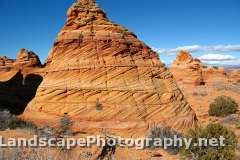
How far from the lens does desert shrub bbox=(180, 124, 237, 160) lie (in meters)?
10.4

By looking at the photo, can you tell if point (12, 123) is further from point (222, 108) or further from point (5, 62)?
point (5, 62)

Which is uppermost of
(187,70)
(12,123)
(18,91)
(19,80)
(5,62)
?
(5,62)

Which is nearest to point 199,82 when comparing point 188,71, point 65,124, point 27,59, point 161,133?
point 188,71

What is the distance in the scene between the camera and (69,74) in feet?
56.7

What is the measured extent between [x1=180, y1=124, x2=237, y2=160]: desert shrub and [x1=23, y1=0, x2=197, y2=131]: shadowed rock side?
488 cm

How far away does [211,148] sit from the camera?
10703mm

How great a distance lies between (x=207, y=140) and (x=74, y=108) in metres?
7.48

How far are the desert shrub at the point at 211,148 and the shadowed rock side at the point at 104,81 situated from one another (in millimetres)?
4883

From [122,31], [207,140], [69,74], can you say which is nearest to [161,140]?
[207,140]

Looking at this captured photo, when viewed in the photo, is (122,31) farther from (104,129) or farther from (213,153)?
(213,153)

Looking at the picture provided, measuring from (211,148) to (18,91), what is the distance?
22.1 meters

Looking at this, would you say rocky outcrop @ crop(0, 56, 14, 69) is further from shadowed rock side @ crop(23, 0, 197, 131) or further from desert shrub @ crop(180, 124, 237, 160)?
desert shrub @ crop(180, 124, 237, 160)

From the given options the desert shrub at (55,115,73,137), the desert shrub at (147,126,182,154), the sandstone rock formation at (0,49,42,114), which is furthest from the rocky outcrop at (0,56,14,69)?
the desert shrub at (147,126,182,154)

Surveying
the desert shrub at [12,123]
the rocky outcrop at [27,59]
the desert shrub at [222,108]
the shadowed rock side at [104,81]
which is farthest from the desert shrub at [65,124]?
the rocky outcrop at [27,59]
